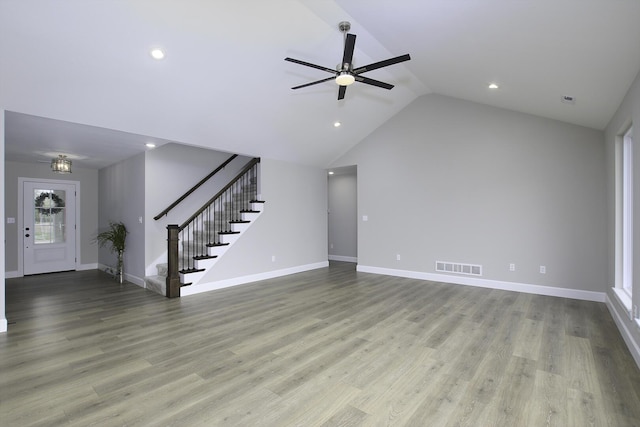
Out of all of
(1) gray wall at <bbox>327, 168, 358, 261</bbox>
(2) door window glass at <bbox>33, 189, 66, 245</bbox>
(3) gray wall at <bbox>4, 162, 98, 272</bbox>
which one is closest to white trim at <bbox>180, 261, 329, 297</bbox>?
(1) gray wall at <bbox>327, 168, 358, 261</bbox>

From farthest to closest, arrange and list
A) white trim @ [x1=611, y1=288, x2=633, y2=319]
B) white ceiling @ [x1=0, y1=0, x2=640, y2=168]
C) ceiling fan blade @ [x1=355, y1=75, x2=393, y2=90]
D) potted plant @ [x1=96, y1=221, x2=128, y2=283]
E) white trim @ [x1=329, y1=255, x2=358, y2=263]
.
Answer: white trim @ [x1=329, y1=255, x2=358, y2=263], potted plant @ [x1=96, y1=221, x2=128, y2=283], ceiling fan blade @ [x1=355, y1=75, x2=393, y2=90], white trim @ [x1=611, y1=288, x2=633, y2=319], white ceiling @ [x1=0, y1=0, x2=640, y2=168]

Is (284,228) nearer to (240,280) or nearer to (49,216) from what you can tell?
(240,280)

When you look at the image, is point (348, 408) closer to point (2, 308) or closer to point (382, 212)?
point (2, 308)

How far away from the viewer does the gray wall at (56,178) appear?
6883 millimetres

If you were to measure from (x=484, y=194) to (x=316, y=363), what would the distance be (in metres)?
4.45

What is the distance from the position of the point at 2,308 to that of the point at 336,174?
7276 millimetres

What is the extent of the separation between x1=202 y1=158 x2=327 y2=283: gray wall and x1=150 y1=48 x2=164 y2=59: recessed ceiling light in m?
3.22

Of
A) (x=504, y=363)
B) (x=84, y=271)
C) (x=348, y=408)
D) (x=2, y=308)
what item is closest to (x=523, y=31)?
(x=504, y=363)

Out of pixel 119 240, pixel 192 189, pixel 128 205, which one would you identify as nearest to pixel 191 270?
pixel 192 189

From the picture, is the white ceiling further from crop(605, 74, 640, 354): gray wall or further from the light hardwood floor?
the light hardwood floor

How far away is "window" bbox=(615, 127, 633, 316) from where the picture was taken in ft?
12.5

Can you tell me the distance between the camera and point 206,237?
6473mm

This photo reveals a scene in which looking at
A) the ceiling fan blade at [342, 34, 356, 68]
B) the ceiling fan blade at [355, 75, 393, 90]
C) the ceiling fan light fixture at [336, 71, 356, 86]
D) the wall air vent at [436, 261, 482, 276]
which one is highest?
the ceiling fan blade at [342, 34, 356, 68]

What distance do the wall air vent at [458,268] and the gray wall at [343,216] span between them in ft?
9.76
